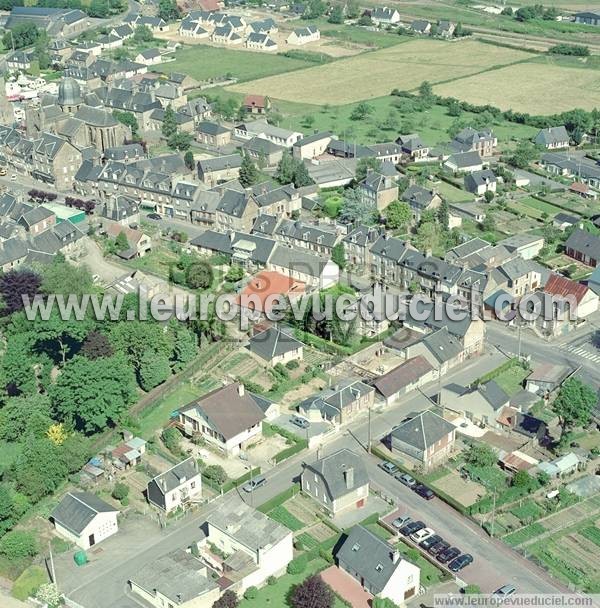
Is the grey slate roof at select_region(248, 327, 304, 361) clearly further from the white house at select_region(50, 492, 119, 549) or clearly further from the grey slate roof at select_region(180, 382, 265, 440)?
the white house at select_region(50, 492, 119, 549)

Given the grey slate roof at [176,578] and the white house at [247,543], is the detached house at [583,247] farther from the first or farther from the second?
the grey slate roof at [176,578]

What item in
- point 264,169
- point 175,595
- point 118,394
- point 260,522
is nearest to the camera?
point 175,595

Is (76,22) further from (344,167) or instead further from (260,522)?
(260,522)

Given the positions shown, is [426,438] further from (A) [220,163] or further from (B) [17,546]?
(A) [220,163]

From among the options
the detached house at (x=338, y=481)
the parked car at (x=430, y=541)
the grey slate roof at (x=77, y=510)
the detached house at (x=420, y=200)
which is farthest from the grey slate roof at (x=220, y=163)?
the parked car at (x=430, y=541)

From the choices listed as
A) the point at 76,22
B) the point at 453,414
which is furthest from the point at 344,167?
the point at 76,22

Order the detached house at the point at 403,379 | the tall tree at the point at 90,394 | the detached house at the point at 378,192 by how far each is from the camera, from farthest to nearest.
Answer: the detached house at the point at 378,192 < the detached house at the point at 403,379 < the tall tree at the point at 90,394

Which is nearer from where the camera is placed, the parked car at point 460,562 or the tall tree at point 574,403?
the parked car at point 460,562
